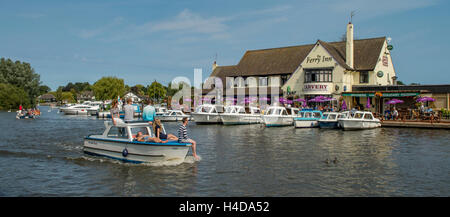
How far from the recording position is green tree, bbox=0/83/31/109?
296ft

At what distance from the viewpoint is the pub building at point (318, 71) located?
48656 millimetres

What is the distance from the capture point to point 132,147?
1570cm

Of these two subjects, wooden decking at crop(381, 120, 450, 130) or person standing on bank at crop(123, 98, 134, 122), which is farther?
wooden decking at crop(381, 120, 450, 130)

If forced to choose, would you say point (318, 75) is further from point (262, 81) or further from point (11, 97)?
point (11, 97)

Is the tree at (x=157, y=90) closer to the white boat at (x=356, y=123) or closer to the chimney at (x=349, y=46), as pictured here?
the chimney at (x=349, y=46)

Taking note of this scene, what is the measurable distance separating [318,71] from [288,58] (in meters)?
10.3

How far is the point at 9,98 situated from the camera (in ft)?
296

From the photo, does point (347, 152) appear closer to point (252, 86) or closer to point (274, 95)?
point (274, 95)

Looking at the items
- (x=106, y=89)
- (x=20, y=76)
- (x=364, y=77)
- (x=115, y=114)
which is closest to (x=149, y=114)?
(x=115, y=114)

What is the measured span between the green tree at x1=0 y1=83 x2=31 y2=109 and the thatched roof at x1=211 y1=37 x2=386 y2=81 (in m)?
52.7

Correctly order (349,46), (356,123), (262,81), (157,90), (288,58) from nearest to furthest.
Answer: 1. (356,123)
2. (349,46)
3. (262,81)
4. (288,58)
5. (157,90)

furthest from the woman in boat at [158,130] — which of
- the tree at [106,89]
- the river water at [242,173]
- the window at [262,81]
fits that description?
the tree at [106,89]

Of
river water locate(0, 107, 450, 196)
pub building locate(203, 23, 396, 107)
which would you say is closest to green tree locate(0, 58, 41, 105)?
pub building locate(203, 23, 396, 107)

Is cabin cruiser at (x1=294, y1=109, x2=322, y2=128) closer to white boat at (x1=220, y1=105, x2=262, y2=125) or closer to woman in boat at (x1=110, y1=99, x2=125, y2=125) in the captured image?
white boat at (x1=220, y1=105, x2=262, y2=125)
